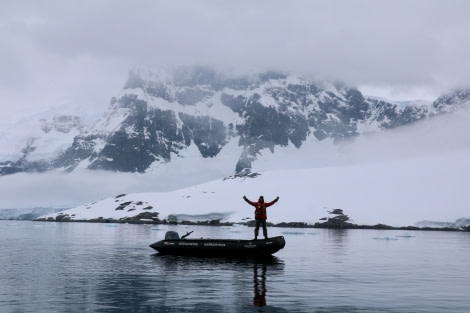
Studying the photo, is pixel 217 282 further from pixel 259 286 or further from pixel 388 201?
pixel 388 201

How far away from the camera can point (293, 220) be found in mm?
171875

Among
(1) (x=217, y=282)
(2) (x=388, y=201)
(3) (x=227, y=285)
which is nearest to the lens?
(3) (x=227, y=285)

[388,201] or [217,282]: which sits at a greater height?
[388,201]

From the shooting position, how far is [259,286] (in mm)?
28859

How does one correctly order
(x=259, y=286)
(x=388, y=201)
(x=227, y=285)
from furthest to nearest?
1. (x=388, y=201)
2. (x=227, y=285)
3. (x=259, y=286)

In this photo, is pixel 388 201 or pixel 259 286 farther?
pixel 388 201

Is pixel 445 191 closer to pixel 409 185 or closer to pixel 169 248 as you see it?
pixel 409 185

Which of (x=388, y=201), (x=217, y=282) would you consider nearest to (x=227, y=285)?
(x=217, y=282)

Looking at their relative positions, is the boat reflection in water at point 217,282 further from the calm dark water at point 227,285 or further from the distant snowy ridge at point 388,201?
the distant snowy ridge at point 388,201

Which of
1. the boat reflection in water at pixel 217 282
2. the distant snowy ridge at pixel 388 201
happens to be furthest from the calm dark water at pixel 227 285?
the distant snowy ridge at pixel 388 201

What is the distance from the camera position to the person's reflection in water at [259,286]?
2397cm

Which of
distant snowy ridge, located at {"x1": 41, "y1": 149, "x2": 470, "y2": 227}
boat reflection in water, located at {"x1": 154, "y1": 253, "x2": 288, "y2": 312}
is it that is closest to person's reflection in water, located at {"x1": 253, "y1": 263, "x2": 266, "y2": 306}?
boat reflection in water, located at {"x1": 154, "y1": 253, "x2": 288, "y2": 312}

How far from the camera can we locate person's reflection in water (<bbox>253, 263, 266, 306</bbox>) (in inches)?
944

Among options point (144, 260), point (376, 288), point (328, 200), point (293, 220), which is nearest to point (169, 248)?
point (144, 260)
